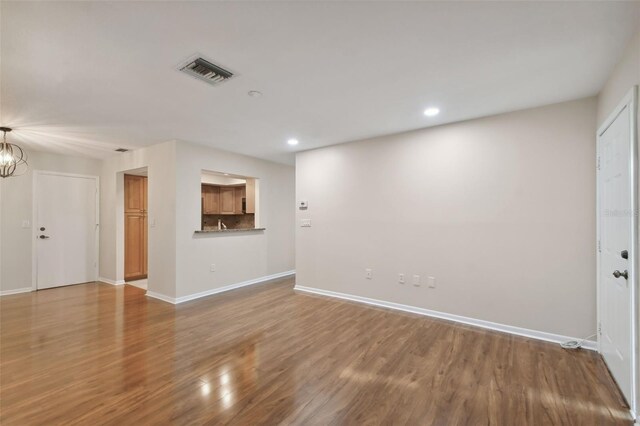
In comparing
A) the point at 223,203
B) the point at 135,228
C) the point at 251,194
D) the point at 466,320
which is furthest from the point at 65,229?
the point at 466,320

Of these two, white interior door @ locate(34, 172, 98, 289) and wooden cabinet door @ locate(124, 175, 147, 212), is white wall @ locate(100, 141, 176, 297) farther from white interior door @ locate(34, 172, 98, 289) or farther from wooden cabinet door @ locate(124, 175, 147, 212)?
white interior door @ locate(34, 172, 98, 289)

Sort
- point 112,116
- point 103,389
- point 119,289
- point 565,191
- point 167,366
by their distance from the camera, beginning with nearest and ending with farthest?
1. point 103,389
2. point 167,366
3. point 565,191
4. point 112,116
5. point 119,289

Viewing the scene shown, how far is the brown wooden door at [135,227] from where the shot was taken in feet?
18.7

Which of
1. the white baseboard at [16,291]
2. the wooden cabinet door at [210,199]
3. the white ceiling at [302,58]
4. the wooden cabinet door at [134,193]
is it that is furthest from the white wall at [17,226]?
the wooden cabinet door at [210,199]

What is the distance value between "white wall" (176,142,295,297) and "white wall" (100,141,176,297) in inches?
5.1

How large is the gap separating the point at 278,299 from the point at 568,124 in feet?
14.1

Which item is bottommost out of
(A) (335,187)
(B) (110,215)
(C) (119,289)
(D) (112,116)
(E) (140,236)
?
(C) (119,289)

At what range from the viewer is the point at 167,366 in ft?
7.95

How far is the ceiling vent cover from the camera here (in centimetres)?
217

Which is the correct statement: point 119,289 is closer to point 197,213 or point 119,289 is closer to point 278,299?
point 197,213

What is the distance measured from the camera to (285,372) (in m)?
2.34

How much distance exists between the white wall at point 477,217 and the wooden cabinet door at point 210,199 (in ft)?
11.9

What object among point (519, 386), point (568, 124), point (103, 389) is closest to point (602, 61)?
point (568, 124)

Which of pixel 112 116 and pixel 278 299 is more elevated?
pixel 112 116
